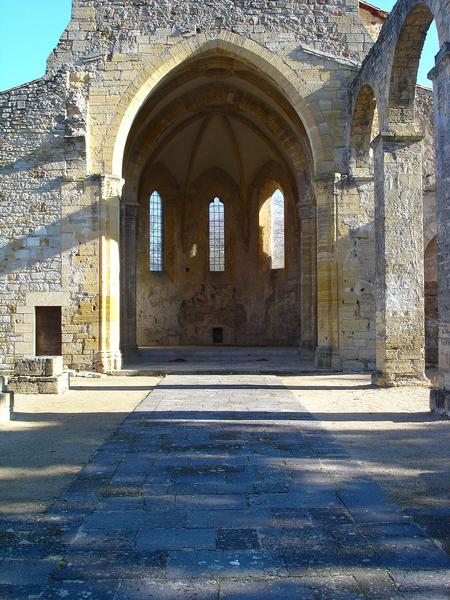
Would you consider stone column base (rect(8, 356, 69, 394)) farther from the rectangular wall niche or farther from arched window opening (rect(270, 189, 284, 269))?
arched window opening (rect(270, 189, 284, 269))

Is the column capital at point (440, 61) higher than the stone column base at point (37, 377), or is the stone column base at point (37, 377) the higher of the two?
the column capital at point (440, 61)

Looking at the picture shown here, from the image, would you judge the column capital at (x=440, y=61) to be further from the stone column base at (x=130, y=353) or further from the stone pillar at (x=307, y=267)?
the stone column base at (x=130, y=353)

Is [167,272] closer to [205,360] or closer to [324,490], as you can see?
[205,360]

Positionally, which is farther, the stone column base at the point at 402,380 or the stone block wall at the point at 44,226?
the stone block wall at the point at 44,226

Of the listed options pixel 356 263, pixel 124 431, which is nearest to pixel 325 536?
pixel 124 431

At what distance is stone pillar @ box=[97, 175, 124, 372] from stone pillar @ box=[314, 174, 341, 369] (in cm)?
450

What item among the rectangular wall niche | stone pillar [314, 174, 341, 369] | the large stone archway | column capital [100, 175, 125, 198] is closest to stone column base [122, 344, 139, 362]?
the rectangular wall niche

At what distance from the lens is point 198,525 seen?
3.82 m

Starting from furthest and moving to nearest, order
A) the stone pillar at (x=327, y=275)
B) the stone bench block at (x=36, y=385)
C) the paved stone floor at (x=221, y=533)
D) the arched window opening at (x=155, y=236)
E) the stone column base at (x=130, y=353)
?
the arched window opening at (x=155, y=236), the stone column base at (x=130, y=353), the stone pillar at (x=327, y=275), the stone bench block at (x=36, y=385), the paved stone floor at (x=221, y=533)

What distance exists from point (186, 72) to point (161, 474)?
13555mm

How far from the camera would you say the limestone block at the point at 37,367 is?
11.2 m

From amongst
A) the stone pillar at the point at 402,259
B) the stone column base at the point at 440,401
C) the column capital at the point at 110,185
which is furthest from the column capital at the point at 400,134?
the column capital at the point at 110,185

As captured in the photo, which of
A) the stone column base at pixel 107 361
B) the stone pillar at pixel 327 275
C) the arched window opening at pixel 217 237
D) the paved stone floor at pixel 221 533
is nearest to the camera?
the paved stone floor at pixel 221 533

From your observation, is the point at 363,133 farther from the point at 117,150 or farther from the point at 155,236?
the point at 155,236
